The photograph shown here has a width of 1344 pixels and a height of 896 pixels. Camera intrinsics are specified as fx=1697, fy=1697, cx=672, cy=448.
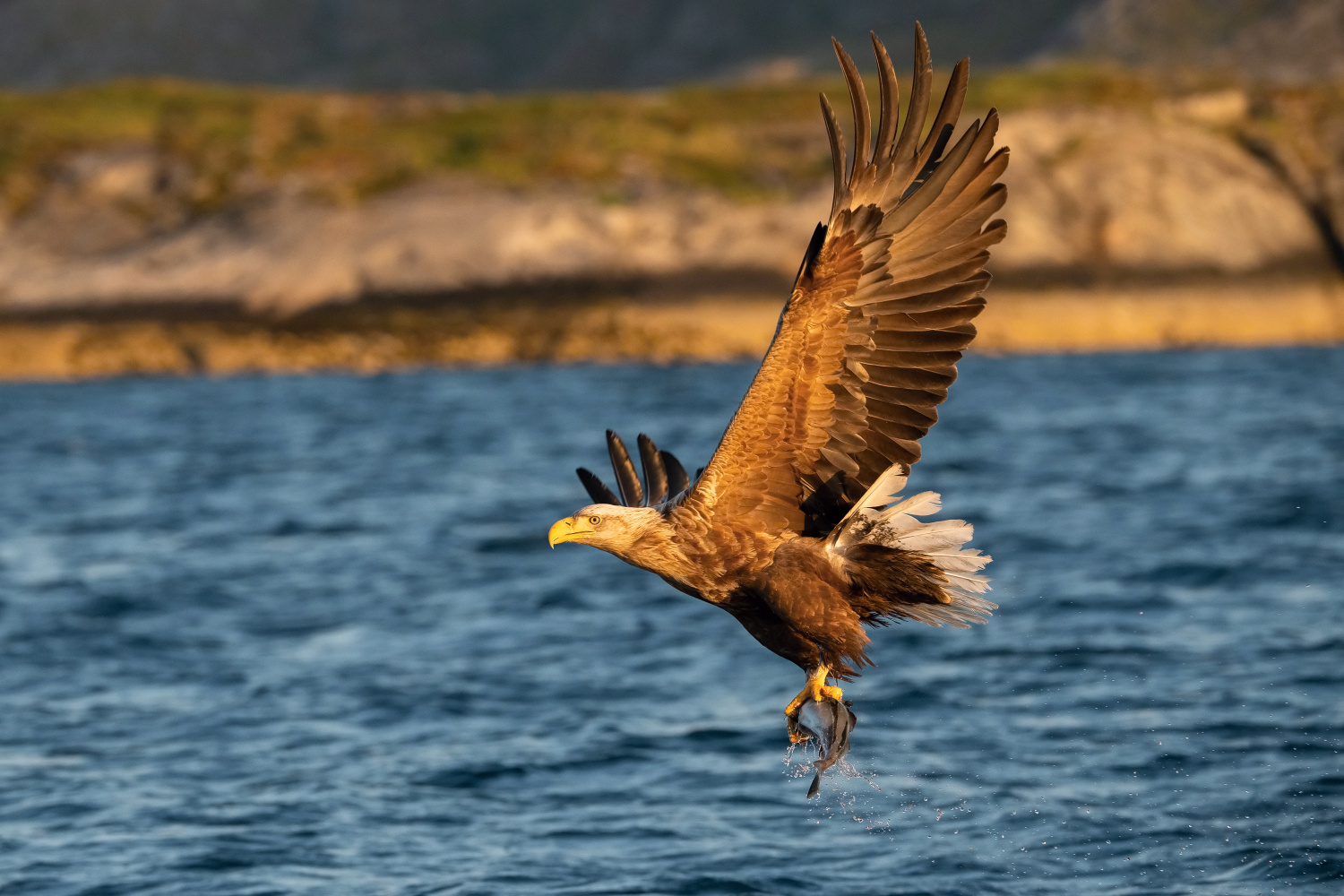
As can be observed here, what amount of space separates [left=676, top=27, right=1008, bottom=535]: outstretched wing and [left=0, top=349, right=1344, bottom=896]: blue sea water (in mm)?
2220

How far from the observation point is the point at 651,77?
11094cm

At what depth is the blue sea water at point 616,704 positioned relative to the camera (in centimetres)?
827

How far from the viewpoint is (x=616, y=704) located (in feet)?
35.6

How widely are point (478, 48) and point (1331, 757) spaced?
117769 mm

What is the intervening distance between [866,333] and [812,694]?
1461mm

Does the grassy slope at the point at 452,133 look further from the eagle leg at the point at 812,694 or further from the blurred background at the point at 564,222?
the eagle leg at the point at 812,694

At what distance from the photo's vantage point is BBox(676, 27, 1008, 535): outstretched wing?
645 centimetres

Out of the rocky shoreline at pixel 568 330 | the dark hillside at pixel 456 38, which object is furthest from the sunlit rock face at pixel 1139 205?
the dark hillside at pixel 456 38

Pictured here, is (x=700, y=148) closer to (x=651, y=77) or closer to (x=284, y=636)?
(x=284, y=636)

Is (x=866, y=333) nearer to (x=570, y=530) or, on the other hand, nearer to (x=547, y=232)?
(x=570, y=530)

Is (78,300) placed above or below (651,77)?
below

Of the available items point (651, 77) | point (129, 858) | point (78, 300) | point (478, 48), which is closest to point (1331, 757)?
point (129, 858)

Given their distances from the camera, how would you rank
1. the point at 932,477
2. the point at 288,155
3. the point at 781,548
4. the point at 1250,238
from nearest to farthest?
1. the point at 781,548
2. the point at 932,477
3. the point at 1250,238
4. the point at 288,155

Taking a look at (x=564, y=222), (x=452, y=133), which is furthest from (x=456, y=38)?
(x=564, y=222)
